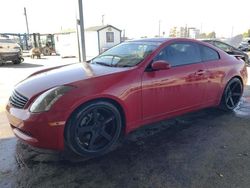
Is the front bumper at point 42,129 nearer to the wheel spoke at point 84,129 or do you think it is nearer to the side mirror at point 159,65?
the wheel spoke at point 84,129

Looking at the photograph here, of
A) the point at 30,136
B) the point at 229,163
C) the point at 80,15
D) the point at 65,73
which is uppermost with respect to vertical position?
the point at 80,15

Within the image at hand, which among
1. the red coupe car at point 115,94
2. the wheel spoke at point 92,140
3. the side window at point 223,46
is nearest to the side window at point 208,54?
the red coupe car at point 115,94

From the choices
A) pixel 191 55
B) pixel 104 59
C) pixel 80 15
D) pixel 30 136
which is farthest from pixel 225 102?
pixel 80 15

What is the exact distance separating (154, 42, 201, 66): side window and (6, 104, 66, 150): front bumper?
177 centimetres

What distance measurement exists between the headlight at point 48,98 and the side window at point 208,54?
102 inches

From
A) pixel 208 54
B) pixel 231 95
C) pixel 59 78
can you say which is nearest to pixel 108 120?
pixel 59 78

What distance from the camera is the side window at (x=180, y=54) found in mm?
4039

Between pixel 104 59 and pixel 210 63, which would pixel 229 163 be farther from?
pixel 104 59

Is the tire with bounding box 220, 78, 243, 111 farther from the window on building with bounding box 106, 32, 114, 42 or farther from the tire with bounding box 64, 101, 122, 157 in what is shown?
the window on building with bounding box 106, 32, 114, 42

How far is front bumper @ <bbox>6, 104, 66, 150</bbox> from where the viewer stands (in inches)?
116

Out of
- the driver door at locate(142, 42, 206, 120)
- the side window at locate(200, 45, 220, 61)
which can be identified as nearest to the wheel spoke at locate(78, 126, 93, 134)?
the driver door at locate(142, 42, 206, 120)

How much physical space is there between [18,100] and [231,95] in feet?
13.3

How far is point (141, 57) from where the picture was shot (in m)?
3.86

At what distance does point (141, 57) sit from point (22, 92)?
5.75 feet
